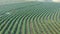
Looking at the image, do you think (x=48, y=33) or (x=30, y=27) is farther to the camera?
(x=30, y=27)

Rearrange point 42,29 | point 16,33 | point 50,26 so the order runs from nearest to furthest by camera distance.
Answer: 1. point 16,33
2. point 42,29
3. point 50,26

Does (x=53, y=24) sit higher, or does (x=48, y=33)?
(x=53, y=24)

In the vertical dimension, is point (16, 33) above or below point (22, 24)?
below

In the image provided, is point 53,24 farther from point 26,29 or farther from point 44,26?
point 26,29

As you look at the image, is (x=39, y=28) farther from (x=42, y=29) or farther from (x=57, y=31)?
(x=57, y=31)

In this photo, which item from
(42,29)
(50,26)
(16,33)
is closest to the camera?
(16,33)

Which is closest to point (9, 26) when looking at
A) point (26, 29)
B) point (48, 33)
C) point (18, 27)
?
point (18, 27)

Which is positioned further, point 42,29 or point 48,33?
point 42,29

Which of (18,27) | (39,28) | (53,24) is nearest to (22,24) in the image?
(18,27)

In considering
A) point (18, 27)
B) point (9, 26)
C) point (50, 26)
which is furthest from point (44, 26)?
point (9, 26)
